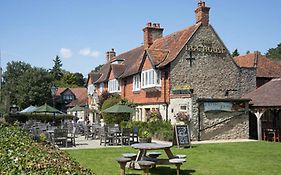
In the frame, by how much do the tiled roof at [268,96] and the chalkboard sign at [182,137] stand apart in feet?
25.1

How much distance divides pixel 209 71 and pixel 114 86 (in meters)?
13.0

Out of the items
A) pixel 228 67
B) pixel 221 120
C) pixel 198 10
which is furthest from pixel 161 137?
pixel 198 10

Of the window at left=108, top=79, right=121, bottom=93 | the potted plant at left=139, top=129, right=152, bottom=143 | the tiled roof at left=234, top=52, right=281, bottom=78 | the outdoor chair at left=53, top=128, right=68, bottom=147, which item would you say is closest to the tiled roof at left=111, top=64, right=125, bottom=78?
the window at left=108, top=79, right=121, bottom=93

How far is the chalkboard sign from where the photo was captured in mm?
19031

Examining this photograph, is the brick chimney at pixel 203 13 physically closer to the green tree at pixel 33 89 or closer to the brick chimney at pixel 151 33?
the brick chimney at pixel 151 33

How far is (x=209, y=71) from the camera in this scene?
2861 cm

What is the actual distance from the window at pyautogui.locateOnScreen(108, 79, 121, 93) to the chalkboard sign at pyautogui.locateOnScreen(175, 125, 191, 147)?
18.3 metres

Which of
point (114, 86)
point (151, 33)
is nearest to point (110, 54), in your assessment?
point (114, 86)

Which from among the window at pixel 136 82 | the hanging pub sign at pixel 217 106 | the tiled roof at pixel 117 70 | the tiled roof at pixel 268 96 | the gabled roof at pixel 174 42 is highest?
the gabled roof at pixel 174 42

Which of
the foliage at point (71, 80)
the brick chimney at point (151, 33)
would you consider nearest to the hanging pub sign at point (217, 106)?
the brick chimney at point (151, 33)

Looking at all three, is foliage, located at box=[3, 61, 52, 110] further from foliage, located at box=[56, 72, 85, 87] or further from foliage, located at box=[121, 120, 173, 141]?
foliage, located at box=[121, 120, 173, 141]

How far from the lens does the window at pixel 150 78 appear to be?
28.5 metres

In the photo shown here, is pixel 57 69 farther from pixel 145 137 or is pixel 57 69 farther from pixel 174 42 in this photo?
pixel 145 137

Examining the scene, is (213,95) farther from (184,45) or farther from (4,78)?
(4,78)
